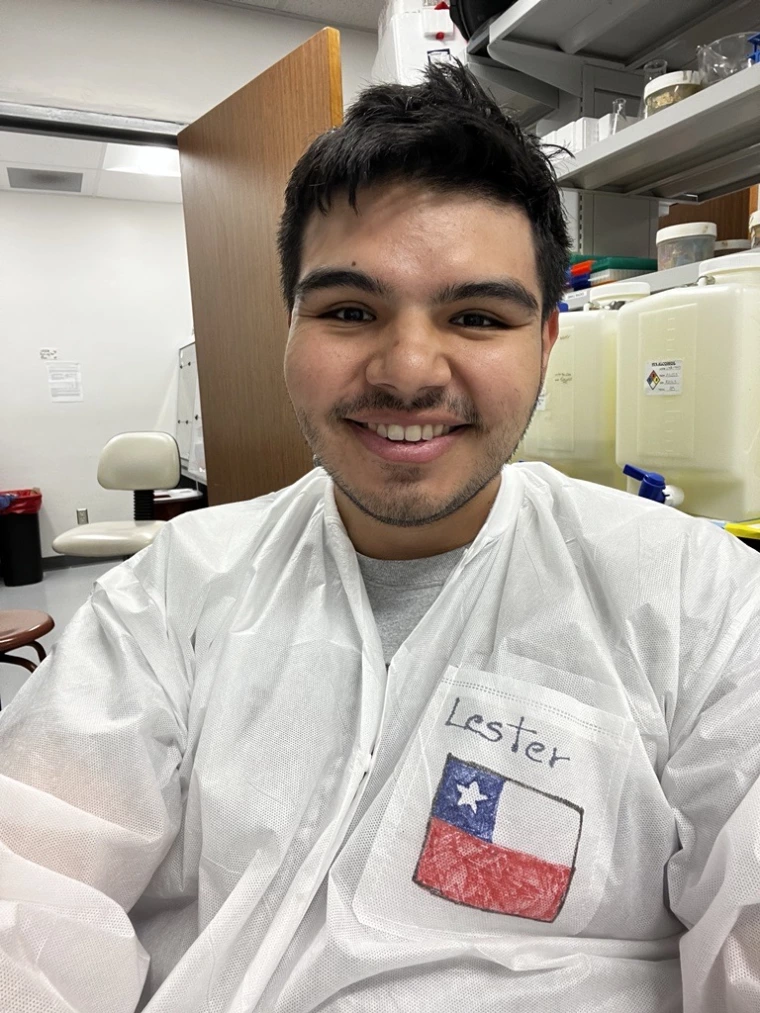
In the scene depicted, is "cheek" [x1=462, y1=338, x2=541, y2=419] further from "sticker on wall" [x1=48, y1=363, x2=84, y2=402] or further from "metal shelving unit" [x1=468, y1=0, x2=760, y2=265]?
"sticker on wall" [x1=48, y1=363, x2=84, y2=402]

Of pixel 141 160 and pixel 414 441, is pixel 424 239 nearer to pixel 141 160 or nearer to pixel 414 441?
pixel 414 441

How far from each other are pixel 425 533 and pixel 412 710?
21cm

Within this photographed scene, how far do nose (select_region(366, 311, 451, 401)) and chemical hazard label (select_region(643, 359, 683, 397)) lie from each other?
2.40ft

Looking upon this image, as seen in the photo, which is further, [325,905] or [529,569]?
[529,569]

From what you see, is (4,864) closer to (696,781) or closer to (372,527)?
(372,527)

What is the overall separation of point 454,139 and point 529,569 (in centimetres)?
50

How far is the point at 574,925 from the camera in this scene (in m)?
0.62

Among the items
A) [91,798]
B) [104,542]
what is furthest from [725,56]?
[104,542]

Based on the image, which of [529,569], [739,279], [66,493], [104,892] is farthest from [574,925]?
[66,493]

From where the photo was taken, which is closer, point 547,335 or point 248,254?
point 547,335

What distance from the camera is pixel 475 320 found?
2.39ft

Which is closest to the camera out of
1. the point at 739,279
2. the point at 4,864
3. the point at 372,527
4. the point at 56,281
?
the point at 4,864

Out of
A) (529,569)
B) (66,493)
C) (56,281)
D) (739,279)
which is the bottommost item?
(66,493)

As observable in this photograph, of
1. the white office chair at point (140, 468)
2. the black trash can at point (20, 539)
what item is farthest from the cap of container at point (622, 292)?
the black trash can at point (20, 539)
